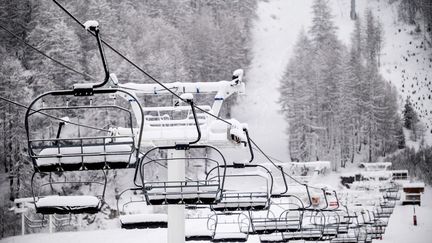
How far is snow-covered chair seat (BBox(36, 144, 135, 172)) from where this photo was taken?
4.50 metres

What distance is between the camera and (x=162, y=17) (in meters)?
60.9

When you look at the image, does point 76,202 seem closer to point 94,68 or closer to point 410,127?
point 94,68

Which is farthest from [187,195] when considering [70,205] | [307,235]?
[307,235]

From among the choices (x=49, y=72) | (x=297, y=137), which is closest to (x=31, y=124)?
(x=49, y=72)

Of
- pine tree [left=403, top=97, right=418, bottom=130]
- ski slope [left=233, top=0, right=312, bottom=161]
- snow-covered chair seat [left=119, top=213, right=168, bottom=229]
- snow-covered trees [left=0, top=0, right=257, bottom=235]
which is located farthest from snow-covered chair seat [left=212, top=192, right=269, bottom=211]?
pine tree [left=403, top=97, right=418, bottom=130]

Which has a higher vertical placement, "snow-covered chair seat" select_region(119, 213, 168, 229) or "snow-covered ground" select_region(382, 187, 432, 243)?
"snow-covered chair seat" select_region(119, 213, 168, 229)

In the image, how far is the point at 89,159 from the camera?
451 centimetres

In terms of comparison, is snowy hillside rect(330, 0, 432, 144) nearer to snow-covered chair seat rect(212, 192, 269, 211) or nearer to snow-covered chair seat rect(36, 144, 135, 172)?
snow-covered chair seat rect(212, 192, 269, 211)

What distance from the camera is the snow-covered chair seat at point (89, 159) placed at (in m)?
4.50

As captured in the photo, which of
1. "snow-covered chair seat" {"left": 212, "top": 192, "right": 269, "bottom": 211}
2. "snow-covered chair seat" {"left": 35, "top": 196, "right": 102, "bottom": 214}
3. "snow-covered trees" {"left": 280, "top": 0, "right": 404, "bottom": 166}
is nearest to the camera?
"snow-covered chair seat" {"left": 35, "top": 196, "right": 102, "bottom": 214}

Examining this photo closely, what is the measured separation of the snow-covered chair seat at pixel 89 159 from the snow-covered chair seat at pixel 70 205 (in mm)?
1351

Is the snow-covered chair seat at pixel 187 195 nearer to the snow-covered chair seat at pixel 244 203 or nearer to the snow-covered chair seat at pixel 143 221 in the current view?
the snow-covered chair seat at pixel 244 203

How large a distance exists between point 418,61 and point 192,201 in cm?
6208

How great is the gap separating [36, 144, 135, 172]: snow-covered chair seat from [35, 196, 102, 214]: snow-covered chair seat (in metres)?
1.35
